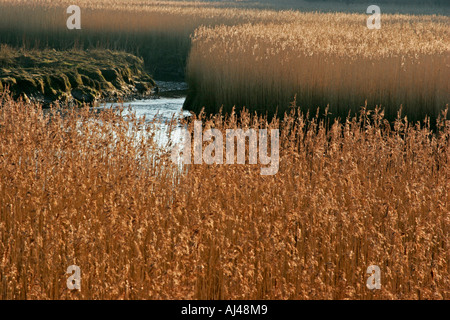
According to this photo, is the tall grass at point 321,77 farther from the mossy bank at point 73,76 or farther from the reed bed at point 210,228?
the reed bed at point 210,228

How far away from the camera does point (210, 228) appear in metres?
4.43

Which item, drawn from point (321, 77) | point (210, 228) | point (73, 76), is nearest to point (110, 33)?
point (73, 76)

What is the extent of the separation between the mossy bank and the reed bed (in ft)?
16.9

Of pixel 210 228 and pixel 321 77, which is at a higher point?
pixel 321 77

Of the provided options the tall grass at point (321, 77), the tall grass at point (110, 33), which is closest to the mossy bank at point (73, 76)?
the tall grass at point (110, 33)

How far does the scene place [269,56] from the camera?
10.5 m

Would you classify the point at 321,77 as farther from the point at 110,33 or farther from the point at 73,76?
the point at 110,33

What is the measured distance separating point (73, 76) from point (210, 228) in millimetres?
8914

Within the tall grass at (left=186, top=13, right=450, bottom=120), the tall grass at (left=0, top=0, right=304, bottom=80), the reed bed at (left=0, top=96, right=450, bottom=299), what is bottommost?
the reed bed at (left=0, top=96, right=450, bottom=299)

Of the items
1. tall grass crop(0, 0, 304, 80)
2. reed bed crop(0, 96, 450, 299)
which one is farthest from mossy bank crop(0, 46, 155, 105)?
reed bed crop(0, 96, 450, 299)

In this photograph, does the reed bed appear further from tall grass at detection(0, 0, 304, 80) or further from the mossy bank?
tall grass at detection(0, 0, 304, 80)

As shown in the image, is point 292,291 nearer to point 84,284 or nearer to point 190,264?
point 190,264

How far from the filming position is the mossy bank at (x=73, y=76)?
11523 millimetres

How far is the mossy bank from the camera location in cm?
1152
